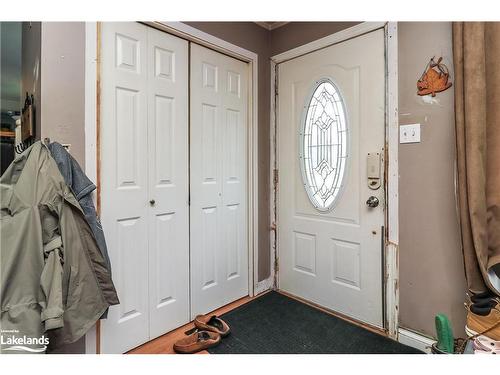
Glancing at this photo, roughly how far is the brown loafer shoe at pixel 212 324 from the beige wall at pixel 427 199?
115cm

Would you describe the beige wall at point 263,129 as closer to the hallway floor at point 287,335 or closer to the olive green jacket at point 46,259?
the hallway floor at point 287,335

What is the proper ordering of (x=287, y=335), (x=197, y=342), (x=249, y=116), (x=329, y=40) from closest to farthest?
(x=197, y=342)
(x=287, y=335)
(x=329, y=40)
(x=249, y=116)

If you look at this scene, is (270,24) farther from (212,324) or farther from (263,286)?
(212,324)

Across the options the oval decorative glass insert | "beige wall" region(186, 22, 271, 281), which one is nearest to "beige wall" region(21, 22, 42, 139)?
"beige wall" region(186, 22, 271, 281)

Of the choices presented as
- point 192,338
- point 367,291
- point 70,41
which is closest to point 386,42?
point 367,291

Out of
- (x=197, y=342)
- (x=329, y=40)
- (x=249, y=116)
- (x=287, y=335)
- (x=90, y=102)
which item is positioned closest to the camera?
(x=90, y=102)

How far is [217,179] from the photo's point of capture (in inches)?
84.2

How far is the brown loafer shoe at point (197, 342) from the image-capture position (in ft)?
5.36

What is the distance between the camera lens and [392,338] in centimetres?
176

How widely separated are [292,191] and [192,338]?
4.33ft

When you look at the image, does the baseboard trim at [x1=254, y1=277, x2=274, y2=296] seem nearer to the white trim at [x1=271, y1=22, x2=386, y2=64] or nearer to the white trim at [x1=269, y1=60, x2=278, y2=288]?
the white trim at [x1=269, y1=60, x2=278, y2=288]

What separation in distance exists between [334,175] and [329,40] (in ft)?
3.29

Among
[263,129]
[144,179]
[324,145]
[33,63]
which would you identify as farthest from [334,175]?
[33,63]
